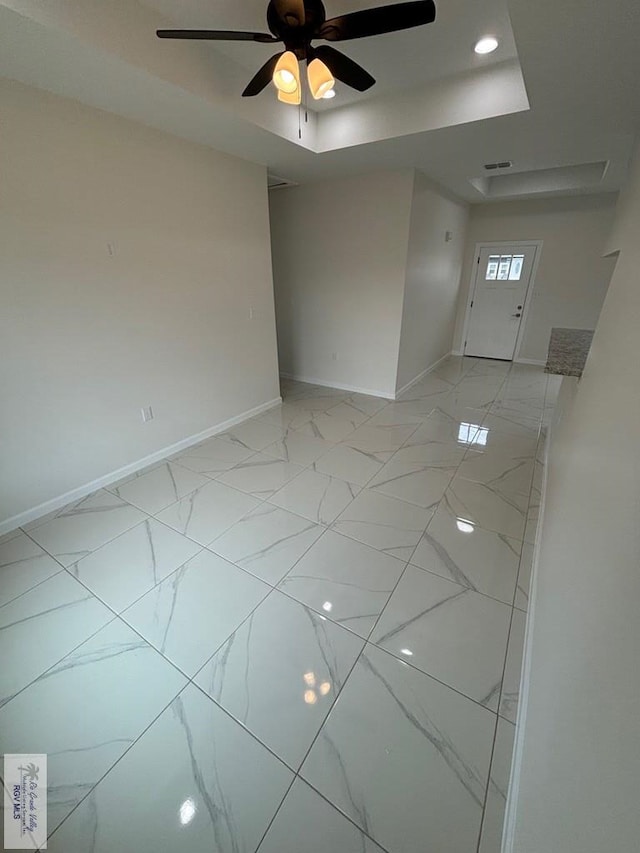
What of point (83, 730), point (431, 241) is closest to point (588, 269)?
point (431, 241)

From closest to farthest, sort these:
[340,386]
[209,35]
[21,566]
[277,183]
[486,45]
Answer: [209,35], [21,566], [486,45], [277,183], [340,386]

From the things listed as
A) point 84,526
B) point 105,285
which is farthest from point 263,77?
point 84,526

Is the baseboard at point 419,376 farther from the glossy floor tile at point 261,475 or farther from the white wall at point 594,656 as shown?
the white wall at point 594,656

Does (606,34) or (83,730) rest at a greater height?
(606,34)

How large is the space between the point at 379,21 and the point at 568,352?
7.13 ft

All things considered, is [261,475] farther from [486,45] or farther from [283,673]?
[486,45]

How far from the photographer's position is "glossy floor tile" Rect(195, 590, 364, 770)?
1.24 meters

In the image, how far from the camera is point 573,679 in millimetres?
800

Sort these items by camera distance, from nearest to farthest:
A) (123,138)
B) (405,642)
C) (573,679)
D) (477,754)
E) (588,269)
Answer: (573,679)
(477,754)
(405,642)
(123,138)
(588,269)

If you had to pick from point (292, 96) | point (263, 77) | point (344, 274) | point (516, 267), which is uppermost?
point (263, 77)

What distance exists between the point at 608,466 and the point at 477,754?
107 cm

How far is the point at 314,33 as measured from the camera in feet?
5.24

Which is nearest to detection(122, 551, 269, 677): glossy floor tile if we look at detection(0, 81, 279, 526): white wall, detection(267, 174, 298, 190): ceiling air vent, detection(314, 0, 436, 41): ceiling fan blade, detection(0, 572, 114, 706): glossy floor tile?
detection(0, 572, 114, 706): glossy floor tile

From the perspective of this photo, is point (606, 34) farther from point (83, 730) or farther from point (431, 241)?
point (83, 730)
